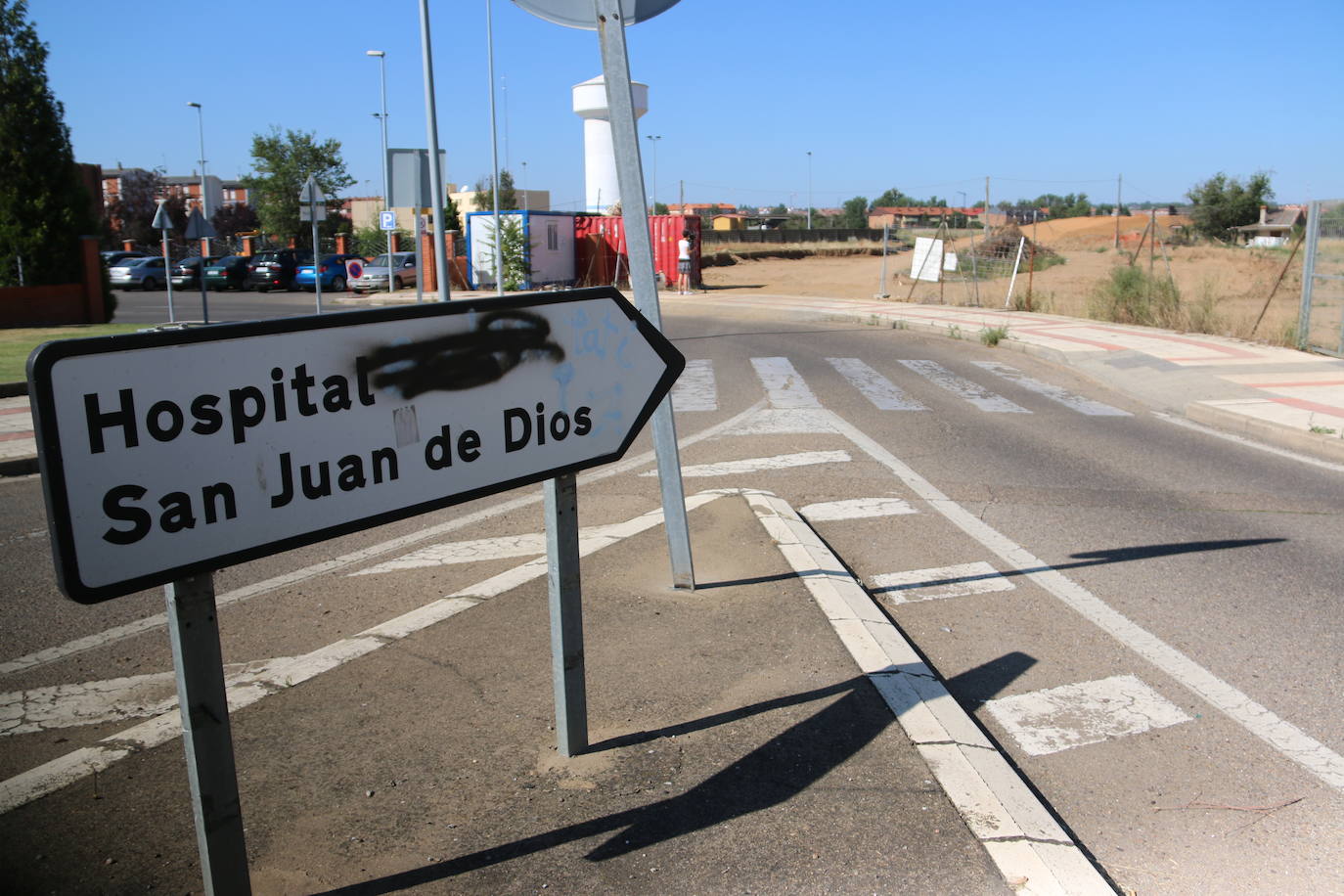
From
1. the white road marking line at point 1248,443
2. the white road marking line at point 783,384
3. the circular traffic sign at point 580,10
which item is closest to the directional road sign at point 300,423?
the circular traffic sign at point 580,10

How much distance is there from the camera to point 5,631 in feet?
17.2

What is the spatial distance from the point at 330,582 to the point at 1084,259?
147ft

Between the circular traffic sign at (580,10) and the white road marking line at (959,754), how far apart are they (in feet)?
9.51

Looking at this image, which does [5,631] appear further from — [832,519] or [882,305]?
[882,305]

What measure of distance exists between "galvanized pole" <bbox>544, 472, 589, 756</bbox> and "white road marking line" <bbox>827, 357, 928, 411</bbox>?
8.53 m

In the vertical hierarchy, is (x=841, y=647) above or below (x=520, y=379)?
below

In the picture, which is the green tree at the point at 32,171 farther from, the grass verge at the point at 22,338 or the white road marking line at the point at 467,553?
the white road marking line at the point at 467,553

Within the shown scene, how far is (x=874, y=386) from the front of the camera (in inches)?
517

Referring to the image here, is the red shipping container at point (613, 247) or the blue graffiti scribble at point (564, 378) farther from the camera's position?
the red shipping container at point (613, 247)

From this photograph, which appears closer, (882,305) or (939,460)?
(939,460)

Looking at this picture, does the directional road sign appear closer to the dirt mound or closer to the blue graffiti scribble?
the blue graffiti scribble

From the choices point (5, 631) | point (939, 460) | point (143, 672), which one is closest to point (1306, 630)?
point (939, 460)

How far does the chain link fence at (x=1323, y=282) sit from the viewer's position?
15.3 meters

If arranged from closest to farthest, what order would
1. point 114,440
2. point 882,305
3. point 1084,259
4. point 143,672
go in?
point 114,440, point 143,672, point 882,305, point 1084,259
